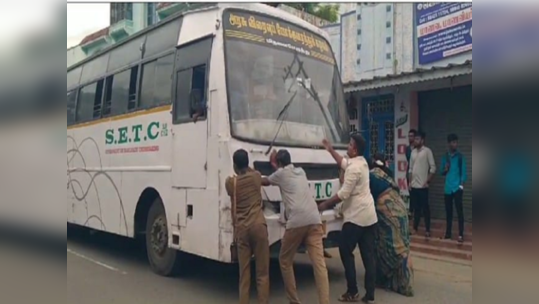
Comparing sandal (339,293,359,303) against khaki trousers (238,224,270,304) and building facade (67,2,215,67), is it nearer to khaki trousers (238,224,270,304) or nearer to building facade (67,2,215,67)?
khaki trousers (238,224,270,304)

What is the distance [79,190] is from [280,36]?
16.0 ft

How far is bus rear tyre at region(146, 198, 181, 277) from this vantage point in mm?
6020

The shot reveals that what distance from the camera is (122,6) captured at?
1973cm

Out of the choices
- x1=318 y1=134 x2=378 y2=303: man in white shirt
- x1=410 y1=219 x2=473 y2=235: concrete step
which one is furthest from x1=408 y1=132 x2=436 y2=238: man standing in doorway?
x1=318 y1=134 x2=378 y2=303: man in white shirt

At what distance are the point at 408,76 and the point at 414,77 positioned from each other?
4.7 inches

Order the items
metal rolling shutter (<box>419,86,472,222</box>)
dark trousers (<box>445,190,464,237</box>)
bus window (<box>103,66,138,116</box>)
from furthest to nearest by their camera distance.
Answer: metal rolling shutter (<box>419,86,472,222</box>) → dark trousers (<box>445,190,464,237</box>) → bus window (<box>103,66,138,116</box>)

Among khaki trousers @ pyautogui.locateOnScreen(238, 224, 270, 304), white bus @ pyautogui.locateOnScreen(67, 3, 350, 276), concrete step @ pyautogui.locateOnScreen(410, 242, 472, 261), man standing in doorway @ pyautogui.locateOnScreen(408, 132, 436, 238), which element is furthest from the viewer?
man standing in doorway @ pyautogui.locateOnScreen(408, 132, 436, 238)

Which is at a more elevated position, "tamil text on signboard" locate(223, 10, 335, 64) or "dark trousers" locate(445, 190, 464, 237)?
"tamil text on signboard" locate(223, 10, 335, 64)

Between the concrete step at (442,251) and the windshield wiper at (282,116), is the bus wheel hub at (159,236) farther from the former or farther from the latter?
the concrete step at (442,251)

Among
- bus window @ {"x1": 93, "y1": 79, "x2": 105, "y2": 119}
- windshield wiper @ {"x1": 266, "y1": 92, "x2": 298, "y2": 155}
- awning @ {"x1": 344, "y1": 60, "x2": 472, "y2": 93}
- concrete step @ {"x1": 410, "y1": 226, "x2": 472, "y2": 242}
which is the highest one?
awning @ {"x1": 344, "y1": 60, "x2": 472, "y2": 93}

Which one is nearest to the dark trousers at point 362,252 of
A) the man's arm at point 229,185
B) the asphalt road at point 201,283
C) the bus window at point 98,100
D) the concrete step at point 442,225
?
the asphalt road at point 201,283

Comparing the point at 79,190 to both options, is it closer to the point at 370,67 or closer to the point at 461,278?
the point at 461,278

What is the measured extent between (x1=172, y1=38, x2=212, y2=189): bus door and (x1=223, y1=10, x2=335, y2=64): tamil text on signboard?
344mm

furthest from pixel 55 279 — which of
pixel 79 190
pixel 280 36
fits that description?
pixel 79 190
